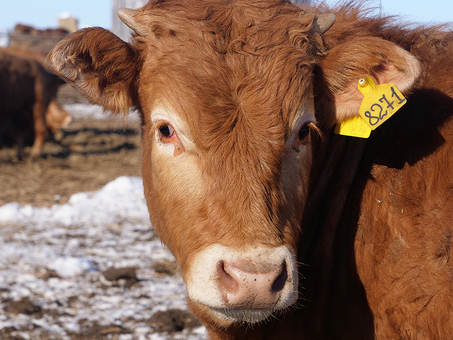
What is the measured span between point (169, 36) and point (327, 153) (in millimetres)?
1124

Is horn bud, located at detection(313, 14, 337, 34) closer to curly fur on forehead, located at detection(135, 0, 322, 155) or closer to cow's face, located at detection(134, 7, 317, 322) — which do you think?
curly fur on forehead, located at detection(135, 0, 322, 155)

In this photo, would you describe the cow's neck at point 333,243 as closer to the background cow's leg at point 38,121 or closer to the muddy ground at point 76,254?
the muddy ground at point 76,254

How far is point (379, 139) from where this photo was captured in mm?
2578

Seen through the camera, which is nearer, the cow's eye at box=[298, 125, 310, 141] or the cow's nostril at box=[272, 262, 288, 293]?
the cow's nostril at box=[272, 262, 288, 293]

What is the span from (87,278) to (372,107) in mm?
3481

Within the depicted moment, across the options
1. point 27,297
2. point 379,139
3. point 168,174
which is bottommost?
point 27,297

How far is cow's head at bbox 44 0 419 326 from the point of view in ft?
6.66

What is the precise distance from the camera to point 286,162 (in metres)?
2.35

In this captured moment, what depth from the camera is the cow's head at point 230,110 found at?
203cm

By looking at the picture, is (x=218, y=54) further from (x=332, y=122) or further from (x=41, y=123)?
(x=41, y=123)

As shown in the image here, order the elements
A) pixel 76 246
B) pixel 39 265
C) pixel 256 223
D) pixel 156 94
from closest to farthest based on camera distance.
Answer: pixel 256 223 → pixel 156 94 → pixel 39 265 → pixel 76 246

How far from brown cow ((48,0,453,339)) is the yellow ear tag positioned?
0.11 ft

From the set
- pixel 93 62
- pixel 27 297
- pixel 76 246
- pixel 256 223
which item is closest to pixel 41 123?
pixel 76 246

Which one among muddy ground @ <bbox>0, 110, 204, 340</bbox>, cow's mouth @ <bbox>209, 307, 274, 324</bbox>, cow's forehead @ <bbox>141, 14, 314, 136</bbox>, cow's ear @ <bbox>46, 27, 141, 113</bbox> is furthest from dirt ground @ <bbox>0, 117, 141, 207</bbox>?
cow's mouth @ <bbox>209, 307, 274, 324</bbox>
